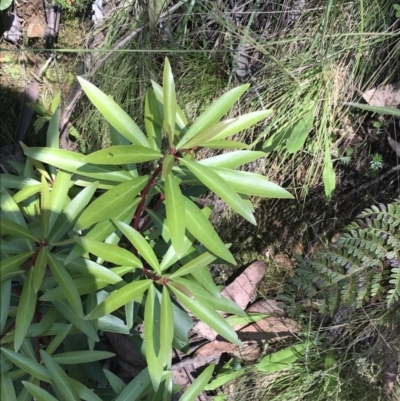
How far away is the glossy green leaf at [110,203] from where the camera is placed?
1139 mm

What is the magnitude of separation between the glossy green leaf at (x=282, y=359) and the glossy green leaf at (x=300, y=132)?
2.86 feet

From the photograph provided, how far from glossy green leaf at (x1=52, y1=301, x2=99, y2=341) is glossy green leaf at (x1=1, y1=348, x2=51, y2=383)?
0.15 m

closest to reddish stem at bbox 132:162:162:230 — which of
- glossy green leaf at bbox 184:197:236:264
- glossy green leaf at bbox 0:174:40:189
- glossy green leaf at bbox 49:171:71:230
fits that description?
glossy green leaf at bbox 184:197:236:264

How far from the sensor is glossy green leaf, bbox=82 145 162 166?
1.09 m

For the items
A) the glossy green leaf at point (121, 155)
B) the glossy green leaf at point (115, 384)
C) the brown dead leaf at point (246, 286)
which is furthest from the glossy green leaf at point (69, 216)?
the brown dead leaf at point (246, 286)

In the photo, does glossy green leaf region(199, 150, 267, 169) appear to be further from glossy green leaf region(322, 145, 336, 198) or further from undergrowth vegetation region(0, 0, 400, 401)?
glossy green leaf region(322, 145, 336, 198)

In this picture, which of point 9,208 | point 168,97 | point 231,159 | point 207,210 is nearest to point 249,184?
point 231,159

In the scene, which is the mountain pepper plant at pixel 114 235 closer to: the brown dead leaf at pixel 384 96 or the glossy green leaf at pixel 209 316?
the glossy green leaf at pixel 209 316

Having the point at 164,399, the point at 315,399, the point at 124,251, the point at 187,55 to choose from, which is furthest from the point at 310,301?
the point at 187,55

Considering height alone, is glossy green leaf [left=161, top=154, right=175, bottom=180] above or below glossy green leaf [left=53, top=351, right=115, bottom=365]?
above

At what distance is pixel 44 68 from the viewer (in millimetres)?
2248

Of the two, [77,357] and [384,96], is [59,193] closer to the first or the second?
[77,357]

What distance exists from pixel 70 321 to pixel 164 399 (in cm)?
40

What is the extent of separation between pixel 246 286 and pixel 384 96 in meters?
1.02
